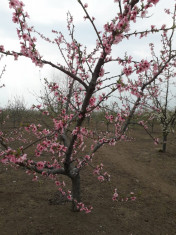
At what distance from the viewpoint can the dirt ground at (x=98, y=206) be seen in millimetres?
4082

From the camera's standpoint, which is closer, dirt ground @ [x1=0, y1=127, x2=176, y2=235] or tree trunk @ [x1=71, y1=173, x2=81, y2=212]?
dirt ground @ [x1=0, y1=127, x2=176, y2=235]

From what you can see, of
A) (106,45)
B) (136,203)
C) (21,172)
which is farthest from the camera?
(21,172)

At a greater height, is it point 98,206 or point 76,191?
point 76,191

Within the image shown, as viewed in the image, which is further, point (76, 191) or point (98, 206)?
point (98, 206)

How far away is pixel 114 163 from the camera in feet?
29.0

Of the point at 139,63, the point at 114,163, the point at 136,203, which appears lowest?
the point at 136,203

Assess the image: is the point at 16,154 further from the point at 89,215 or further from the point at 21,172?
the point at 21,172

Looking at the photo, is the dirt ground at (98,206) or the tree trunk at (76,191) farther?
the tree trunk at (76,191)

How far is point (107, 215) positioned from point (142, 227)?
2.78 ft

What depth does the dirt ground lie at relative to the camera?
4082mm

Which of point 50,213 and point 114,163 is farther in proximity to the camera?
point 114,163

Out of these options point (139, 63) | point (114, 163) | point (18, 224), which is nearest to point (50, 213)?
point (18, 224)

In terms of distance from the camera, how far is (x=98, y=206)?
16.5 ft

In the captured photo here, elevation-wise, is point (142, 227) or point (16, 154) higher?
point (16, 154)
